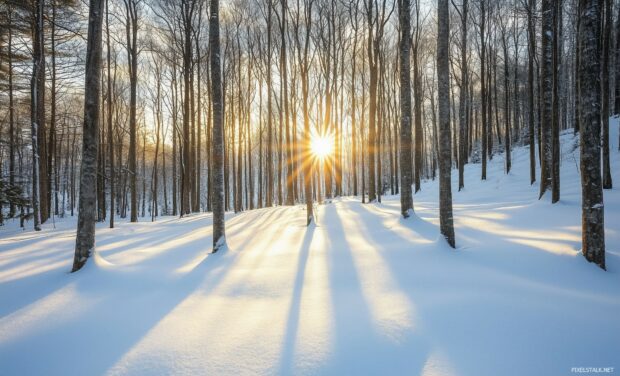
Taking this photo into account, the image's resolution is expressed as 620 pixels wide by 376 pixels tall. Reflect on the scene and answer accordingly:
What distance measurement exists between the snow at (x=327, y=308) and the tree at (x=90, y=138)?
502mm

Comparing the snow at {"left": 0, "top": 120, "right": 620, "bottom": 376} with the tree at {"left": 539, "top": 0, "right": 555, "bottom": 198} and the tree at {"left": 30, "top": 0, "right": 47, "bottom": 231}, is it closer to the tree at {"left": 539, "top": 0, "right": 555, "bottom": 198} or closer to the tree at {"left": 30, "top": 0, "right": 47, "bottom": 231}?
the tree at {"left": 539, "top": 0, "right": 555, "bottom": 198}

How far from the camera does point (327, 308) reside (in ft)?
10.3

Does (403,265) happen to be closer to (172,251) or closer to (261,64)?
(172,251)

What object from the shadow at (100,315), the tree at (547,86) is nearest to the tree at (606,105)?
the tree at (547,86)

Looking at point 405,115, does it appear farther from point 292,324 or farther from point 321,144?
point 321,144

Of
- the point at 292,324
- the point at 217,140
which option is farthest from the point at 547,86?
the point at 292,324

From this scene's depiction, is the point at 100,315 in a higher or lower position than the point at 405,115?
lower

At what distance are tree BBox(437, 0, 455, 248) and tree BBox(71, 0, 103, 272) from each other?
19.4 ft

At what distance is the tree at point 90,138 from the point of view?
4500mm

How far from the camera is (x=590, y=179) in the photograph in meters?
3.82

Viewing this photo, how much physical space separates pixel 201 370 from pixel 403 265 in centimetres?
306

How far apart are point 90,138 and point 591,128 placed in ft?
24.5

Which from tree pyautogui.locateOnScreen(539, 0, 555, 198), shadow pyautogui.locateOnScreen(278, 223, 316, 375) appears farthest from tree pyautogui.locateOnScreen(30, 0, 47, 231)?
tree pyautogui.locateOnScreen(539, 0, 555, 198)

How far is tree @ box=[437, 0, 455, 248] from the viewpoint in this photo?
5.00 meters
